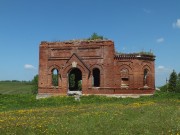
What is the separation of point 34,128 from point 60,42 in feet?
78.1

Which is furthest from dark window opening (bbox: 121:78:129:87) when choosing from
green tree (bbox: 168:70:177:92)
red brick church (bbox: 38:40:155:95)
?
green tree (bbox: 168:70:177:92)

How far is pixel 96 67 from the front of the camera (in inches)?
1462

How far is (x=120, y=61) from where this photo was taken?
121 ft

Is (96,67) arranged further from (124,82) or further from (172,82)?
(172,82)

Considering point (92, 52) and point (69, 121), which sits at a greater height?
point (92, 52)

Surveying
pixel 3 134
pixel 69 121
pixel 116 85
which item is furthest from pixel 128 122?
pixel 116 85

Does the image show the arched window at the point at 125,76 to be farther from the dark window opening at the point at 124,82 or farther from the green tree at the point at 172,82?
the green tree at the point at 172,82

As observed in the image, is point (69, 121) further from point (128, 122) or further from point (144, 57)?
point (144, 57)

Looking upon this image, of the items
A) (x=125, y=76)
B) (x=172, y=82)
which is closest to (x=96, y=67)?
(x=125, y=76)

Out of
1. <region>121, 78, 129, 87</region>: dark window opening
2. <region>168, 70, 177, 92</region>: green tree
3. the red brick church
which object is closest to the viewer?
the red brick church

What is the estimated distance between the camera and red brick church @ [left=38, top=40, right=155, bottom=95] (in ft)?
120

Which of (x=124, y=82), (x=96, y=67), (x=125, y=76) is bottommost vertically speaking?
(x=124, y=82)

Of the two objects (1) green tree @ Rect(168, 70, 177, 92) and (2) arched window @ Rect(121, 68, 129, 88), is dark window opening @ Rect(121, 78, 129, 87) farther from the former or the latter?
(1) green tree @ Rect(168, 70, 177, 92)

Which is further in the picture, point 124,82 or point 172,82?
point 172,82
